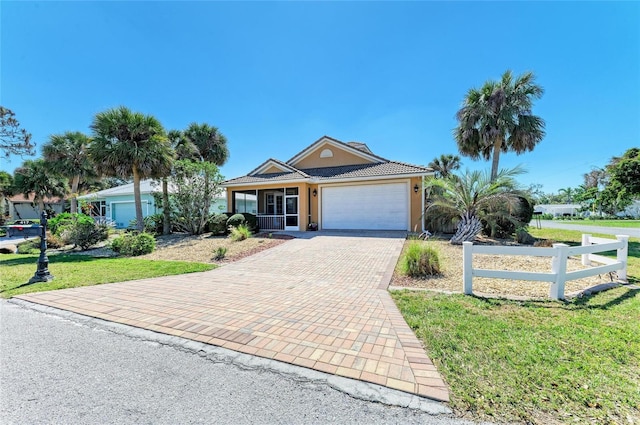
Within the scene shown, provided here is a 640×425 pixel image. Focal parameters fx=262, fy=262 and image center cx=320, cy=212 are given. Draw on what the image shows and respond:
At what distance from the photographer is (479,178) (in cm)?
1082

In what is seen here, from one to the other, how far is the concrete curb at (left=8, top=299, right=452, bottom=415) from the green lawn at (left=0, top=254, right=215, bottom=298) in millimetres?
2842

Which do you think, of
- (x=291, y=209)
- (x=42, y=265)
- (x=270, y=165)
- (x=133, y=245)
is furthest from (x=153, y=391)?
(x=270, y=165)

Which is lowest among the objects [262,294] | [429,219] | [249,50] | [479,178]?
[262,294]

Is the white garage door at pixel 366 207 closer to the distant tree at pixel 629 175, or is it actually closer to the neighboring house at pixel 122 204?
the neighboring house at pixel 122 204

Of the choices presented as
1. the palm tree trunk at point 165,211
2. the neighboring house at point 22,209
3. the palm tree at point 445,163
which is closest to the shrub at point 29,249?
the palm tree trunk at point 165,211

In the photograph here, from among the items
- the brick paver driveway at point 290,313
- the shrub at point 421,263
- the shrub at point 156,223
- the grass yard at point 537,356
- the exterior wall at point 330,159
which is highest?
the exterior wall at point 330,159

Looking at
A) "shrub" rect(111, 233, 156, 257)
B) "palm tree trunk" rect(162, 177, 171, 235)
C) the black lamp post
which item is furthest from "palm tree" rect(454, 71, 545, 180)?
the black lamp post

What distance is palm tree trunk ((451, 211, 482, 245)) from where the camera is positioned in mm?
11156

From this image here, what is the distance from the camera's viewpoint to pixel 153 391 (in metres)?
2.42

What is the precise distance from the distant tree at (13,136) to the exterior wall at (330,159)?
19199 millimetres

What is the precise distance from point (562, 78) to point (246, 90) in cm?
1495

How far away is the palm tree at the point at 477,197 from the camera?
10.7 m

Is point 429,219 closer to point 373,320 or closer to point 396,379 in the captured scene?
point 373,320

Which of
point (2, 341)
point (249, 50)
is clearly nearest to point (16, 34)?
point (249, 50)
